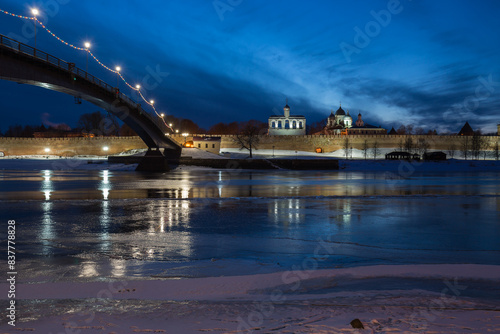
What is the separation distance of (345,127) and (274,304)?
176 meters

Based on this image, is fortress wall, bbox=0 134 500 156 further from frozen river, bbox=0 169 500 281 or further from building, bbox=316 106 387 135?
frozen river, bbox=0 169 500 281

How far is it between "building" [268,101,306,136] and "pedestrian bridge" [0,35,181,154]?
9719 cm

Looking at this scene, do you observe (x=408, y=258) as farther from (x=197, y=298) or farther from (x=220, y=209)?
(x=220, y=209)

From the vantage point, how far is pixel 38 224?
1065 centimetres

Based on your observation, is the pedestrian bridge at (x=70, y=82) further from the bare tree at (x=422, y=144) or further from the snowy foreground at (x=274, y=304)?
the bare tree at (x=422, y=144)

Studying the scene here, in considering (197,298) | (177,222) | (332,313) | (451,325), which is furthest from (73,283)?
(177,222)

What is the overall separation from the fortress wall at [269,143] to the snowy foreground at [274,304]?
104352mm

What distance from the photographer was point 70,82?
114 feet

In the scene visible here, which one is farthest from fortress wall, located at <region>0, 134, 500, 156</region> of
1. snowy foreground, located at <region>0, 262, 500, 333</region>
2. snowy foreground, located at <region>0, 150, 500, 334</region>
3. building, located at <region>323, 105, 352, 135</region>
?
snowy foreground, located at <region>0, 262, 500, 333</region>

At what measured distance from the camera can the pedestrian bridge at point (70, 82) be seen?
1073 inches

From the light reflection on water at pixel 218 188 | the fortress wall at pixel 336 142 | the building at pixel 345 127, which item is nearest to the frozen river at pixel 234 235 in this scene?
the light reflection on water at pixel 218 188

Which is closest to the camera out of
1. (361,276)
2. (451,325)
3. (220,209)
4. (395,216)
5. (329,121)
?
(451,325)

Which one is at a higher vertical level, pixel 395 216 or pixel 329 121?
pixel 329 121

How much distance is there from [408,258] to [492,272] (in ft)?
4.60
